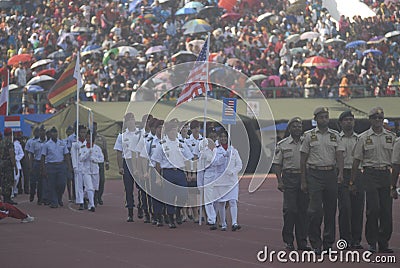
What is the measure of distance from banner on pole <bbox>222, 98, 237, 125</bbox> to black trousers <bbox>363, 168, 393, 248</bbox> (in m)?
4.86

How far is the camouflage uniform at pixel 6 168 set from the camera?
20906mm

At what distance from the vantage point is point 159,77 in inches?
1171

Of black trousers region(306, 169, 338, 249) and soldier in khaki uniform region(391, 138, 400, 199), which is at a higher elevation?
soldier in khaki uniform region(391, 138, 400, 199)

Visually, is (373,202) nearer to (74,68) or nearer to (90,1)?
(74,68)

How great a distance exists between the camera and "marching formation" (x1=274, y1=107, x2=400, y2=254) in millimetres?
13164

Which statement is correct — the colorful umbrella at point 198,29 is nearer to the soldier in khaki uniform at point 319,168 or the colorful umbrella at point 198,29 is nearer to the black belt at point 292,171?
the black belt at point 292,171

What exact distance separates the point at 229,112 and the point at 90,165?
439 centimetres

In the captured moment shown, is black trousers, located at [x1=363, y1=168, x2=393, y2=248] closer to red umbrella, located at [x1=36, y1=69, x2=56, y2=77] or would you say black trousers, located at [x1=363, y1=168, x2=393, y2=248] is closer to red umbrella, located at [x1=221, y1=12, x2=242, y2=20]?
red umbrella, located at [x1=36, y1=69, x2=56, y2=77]

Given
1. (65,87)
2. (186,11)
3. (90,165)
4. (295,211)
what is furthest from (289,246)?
(186,11)

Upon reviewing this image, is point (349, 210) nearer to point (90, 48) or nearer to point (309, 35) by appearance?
point (309, 35)

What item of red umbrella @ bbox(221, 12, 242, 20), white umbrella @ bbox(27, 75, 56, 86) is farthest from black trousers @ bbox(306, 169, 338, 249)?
red umbrella @ bbox(221, 12, 242, 20)

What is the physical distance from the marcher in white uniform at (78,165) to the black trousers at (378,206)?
9.03 metres

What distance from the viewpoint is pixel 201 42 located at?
3394 centimetres

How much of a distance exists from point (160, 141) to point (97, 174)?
4102 millimetres
